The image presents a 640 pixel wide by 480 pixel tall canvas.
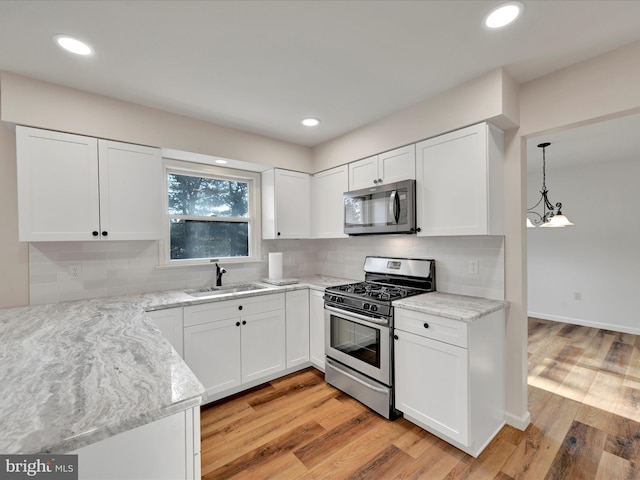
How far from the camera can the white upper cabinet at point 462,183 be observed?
2.07 metres

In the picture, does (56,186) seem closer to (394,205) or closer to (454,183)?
(394,205)

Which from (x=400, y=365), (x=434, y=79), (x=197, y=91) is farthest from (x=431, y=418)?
(x=197, y=91)

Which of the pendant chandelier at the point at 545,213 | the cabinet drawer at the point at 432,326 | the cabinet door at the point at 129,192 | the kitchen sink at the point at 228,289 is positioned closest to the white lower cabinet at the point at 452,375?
the cabinet drawer at the point at 432,326

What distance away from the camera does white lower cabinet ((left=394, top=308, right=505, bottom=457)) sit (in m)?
1.87

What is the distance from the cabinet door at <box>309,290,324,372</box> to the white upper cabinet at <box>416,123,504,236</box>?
1273 mm

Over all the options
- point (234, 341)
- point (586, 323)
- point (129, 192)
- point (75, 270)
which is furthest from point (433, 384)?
point (586, 323)

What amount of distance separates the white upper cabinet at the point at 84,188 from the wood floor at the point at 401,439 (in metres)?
1.75

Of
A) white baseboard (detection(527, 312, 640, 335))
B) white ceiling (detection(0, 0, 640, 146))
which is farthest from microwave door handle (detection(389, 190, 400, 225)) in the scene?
white baseboard (detection(527, 312, 640, 335))

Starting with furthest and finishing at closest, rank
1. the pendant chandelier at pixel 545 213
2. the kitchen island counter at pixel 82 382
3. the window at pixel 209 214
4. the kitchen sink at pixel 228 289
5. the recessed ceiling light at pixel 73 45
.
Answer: the pendant chandelier at pixel 545 213 < the window at pixel 209 214 < the kitchen sink at pixel 228 289 < the recessed ceiling light at pixel 73 45 < the kitchen island counter at pixel 82 382

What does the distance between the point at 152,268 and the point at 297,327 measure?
60.7 inches

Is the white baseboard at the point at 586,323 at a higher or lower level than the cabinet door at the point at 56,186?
lower

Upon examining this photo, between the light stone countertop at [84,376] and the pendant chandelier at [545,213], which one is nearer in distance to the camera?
the light stone countertop at [84,376]

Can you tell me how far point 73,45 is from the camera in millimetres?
1677

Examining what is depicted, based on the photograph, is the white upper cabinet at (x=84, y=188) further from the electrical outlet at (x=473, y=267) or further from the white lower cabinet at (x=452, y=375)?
the electrical outlet at (x=473, y=267)
